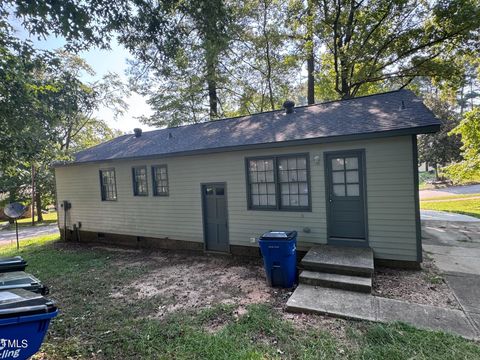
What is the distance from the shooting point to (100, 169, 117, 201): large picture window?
9.41 meters

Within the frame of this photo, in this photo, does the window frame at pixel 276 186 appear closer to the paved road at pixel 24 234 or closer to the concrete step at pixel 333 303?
the concrete step at pixel 333 303

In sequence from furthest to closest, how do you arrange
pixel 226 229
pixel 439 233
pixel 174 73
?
pixel 174 73 < pixel 439 233 < pixel 226 229

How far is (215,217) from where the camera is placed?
24.5ft

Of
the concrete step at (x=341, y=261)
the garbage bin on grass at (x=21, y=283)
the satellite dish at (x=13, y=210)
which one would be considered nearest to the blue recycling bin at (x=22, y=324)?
the garbage bin on grass at (x=21, y=283)

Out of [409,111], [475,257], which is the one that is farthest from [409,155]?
[475,257]

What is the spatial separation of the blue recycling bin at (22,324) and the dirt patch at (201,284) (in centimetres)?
194

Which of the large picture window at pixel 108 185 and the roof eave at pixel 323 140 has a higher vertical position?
the roof eave at pixel 323 140

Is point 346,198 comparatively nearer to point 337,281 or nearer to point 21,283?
point 337,281

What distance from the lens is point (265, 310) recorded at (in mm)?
4133

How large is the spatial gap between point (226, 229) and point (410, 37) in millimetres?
11031

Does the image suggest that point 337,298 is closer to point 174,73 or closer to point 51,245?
point 51,245

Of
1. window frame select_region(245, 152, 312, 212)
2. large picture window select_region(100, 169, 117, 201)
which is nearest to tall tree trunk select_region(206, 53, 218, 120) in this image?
large picture window select_region(100, 169, 117, 201)

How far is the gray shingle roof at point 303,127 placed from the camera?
212 inches

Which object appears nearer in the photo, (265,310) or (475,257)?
(265,310)
